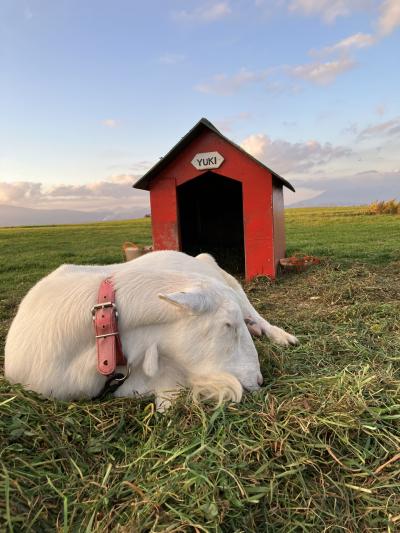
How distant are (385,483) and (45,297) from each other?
2.42m

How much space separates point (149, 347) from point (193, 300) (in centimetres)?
44

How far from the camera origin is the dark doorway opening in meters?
11.4

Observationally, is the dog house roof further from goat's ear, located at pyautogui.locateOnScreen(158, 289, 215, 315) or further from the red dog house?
goat's ear, located at pyautogui.locateOnScreen(158, 289, 215, 315)

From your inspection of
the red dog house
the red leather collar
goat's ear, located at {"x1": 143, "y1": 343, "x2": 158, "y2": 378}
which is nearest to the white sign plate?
the red dog house

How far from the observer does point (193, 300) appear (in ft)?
Answer: 8.57

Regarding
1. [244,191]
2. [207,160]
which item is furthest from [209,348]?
[207,160]

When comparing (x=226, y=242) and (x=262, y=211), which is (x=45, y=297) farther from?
(x=226, y=242)

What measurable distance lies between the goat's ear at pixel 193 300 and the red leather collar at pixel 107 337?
40 cm

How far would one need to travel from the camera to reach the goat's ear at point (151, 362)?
2.66 metres

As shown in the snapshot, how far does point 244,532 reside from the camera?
1797mm

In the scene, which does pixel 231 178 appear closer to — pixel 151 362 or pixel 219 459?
pixel 151 362

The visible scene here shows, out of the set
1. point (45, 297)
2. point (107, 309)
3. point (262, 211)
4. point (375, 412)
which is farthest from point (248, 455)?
point (262, 211)

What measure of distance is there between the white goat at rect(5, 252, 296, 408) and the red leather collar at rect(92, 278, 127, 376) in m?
0.09

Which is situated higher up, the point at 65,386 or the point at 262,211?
the point at 262,211
